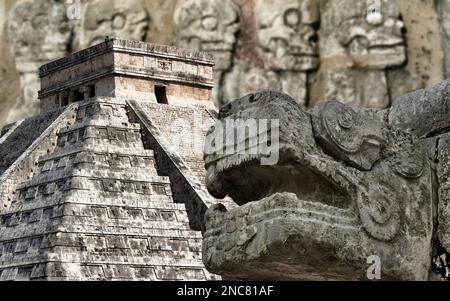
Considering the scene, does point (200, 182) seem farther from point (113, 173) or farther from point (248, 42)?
point (248, 42)

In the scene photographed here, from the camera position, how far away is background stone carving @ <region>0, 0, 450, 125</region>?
106ft

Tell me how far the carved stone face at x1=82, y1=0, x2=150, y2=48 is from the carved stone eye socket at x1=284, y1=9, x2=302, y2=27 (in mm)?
4012

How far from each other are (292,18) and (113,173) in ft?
46.7

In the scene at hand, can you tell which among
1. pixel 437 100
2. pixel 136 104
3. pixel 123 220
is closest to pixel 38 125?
pixel 136 104

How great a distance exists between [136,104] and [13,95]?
13955 millimetres

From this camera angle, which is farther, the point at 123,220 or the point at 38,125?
the point at 38,125

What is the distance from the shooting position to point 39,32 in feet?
118

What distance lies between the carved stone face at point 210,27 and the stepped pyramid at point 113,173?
28.3 feet

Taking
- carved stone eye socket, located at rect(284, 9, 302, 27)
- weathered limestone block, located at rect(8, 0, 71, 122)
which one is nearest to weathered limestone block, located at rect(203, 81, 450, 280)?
carved stone eye socket, located at rect(284, 9, 302, 27)

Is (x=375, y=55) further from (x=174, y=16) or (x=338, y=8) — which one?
(x=174, y=16)

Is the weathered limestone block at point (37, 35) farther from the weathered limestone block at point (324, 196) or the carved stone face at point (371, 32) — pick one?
the weathered limestone block at point (324, 196)

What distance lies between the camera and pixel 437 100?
15.2ft

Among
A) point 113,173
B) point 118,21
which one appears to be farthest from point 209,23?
point 113,173

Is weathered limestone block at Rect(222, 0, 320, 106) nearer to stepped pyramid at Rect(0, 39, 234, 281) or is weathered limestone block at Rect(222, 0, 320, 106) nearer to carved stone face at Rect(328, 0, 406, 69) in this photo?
carved stone face at Rect(328, 0, 406, 69)
